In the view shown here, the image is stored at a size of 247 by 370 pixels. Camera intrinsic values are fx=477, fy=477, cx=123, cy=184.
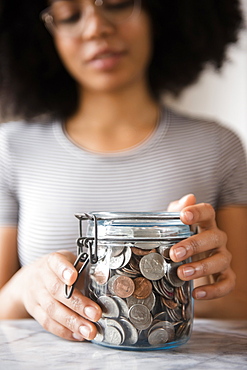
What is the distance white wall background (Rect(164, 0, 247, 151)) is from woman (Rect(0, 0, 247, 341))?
808 mm

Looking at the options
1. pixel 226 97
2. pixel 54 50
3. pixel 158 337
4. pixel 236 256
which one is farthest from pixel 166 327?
pixel 226 97

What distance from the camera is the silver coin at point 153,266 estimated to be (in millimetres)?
554

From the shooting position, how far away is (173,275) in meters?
0.58

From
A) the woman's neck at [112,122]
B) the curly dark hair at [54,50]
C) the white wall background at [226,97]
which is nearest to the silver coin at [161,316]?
the woman's neck at [112,122]

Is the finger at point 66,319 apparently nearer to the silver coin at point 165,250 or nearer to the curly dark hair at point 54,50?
the silver coin at point 165,250

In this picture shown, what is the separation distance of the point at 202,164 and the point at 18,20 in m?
0.65

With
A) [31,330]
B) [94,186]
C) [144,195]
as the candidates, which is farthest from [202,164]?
[31,330]

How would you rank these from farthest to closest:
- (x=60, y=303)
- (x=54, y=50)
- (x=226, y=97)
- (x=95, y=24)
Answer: (x=226, y=97)
(x=54, y=50)
(x=95, y=24)
(x=60, y=303)

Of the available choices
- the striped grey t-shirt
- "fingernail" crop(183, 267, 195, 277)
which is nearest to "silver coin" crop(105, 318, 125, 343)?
"fingernail" crop(183, 267, 195, 277)

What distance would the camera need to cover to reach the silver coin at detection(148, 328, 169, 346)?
565 millimetres

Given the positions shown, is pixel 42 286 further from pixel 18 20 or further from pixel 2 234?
pixel 18 20

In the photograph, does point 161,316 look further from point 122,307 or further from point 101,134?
point 101,134

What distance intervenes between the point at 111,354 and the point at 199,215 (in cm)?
21

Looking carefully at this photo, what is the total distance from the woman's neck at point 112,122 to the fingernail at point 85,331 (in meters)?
0.65
